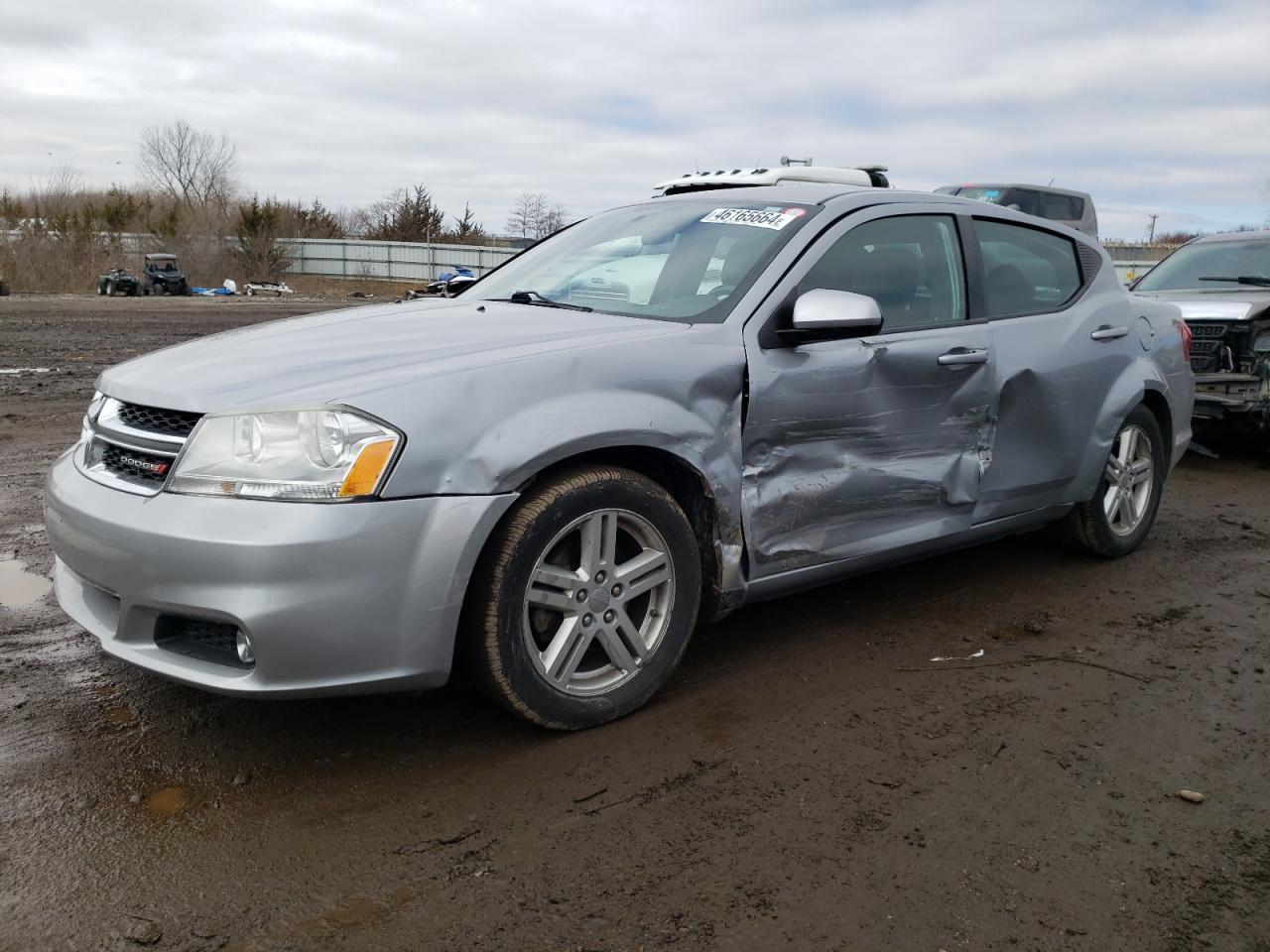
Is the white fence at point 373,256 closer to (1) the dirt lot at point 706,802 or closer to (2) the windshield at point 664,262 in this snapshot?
(2) the windshield at point 664,262

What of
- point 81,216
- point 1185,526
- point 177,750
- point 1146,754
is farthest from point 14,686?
point 81,216

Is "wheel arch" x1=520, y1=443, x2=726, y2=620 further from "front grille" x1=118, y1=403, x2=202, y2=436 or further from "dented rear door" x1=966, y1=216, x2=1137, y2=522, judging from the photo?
"dented rear door" x1=966, y1=216, x2=1137, y2=522

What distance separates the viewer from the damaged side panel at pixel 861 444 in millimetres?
3436

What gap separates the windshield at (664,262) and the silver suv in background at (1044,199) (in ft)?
40.3

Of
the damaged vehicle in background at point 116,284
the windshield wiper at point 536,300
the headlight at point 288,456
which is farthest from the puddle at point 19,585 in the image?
the damaged vehicle in background at point 116,284

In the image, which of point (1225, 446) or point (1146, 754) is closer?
point (1146, 754)

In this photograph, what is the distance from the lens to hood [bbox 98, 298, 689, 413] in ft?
9.33

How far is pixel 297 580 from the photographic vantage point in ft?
8.46

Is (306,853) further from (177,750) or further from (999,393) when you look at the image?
(999,393)

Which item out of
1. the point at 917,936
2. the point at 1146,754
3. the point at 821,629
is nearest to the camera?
the point at 917,936

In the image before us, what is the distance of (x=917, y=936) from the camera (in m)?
2.26

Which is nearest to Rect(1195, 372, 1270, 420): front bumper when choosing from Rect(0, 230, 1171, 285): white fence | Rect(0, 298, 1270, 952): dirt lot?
Rect(0, 298, 1270, 952): dirt lot

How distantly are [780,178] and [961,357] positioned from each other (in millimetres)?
1342

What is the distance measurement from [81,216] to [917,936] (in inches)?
2076
